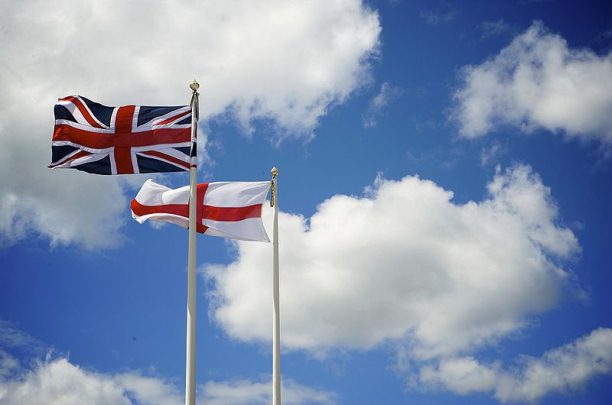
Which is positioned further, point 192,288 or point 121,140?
point 121,140

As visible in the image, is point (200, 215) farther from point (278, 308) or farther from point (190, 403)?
point (190, 403)

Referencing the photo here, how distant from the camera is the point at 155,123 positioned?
31.4 m

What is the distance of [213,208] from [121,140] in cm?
476

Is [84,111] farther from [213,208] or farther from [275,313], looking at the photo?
[275,313]

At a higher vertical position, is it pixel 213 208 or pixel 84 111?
pixel 84 111

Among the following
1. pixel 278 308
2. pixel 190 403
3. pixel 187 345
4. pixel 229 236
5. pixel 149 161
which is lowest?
pixel 190 403

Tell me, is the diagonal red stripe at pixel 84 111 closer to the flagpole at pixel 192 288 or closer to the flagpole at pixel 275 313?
the flagpole at pixel 192 288

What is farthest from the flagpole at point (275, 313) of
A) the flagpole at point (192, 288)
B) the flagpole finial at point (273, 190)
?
the flagpole at point (192, 288)

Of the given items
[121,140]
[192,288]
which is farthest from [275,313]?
[121,140]

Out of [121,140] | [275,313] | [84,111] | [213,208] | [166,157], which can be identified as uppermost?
[84,111]

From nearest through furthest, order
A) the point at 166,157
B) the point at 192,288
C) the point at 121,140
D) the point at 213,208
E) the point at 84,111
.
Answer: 1. the point at 192,288
2. the point at 166,157
3. the point at 121,140
4. the point at 84,111
5. the point at 213,208

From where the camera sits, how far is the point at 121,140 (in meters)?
31.0

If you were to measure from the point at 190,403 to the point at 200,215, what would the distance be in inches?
341

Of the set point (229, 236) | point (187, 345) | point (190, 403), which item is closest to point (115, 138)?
point (229, 236)
